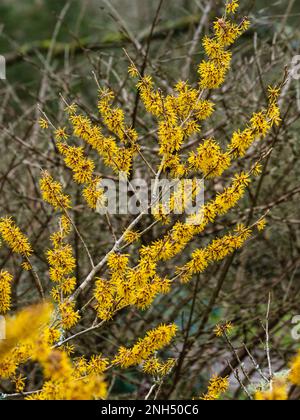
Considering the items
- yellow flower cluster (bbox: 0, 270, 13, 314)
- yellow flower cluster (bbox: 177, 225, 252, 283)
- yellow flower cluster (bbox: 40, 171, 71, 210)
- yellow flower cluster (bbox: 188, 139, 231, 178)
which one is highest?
yellow flower cluster (bbox: 188, 139, 231, 178)

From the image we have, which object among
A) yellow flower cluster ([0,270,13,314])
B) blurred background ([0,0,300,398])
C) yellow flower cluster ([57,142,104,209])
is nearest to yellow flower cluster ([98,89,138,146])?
yellow flower cluster ([57,142,104,209])

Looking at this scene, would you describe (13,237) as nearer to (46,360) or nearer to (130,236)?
(130,236)

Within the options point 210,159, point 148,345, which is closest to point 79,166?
point 210,159

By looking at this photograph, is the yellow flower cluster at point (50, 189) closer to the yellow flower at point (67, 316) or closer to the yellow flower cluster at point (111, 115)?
the yellow flower cluster at point (111, 115)

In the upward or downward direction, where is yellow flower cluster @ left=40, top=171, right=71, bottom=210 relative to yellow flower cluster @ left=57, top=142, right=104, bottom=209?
downward

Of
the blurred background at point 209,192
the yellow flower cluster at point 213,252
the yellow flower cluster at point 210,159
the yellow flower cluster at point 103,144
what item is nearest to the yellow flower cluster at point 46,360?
the yellow flower cluster at point 213,252

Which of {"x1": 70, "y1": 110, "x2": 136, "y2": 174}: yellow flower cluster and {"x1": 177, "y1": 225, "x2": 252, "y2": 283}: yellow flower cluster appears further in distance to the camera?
{"x1": 70, "y1": 110, "x2": 136, "y2": 174}: yellow flower cluster

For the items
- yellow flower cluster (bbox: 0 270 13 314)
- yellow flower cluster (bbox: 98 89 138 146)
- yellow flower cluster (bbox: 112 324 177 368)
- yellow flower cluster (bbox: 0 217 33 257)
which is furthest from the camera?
yellow flower cluster (bbox: 98 89 138 146)

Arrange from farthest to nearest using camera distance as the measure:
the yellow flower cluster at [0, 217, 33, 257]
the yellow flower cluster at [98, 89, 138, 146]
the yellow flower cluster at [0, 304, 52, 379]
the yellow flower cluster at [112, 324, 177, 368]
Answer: the yellow flower cluster at [98, 89, 138, 146], the yellow flower cluster at [0, 217, 33, 257], the yellow flower cluster at [112, 324, 177, 368], the yellow flower cluster at [0, 304, 52, 379]

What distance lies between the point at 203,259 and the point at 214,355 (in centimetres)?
246

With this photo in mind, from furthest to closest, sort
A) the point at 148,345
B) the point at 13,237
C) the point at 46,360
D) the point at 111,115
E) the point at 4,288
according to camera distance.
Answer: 1. the point at 111,115
2. the point at 13,237
3. the point at 4,288
4. the point at 148,345
5. the point at 46,360

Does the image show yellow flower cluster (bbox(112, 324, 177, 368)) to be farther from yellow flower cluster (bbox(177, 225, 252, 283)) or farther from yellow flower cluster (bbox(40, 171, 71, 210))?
yellow flower cluster (bbox(40, 171, 71, 210))
